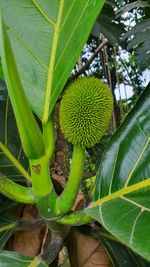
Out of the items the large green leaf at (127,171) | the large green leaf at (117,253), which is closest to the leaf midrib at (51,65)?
the large green leaf at (127,171)

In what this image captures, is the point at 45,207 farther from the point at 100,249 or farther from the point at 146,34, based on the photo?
the point at 146,34

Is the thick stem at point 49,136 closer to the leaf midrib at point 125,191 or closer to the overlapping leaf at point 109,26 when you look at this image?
the leaf midrib at point 125,191

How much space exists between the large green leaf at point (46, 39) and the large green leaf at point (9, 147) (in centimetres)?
16

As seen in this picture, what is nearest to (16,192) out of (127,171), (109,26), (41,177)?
(41,177)

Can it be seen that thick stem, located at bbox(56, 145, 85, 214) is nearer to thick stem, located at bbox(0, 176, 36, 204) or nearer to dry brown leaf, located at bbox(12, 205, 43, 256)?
thick stem, located at bbox(0, 176, 36, 204)

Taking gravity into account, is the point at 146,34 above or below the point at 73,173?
above

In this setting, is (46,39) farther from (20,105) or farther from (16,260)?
(16,260)

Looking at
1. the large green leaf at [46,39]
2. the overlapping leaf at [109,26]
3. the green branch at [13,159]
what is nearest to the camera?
the large green leaf at [46,39]

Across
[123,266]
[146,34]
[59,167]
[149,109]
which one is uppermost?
[146,34]

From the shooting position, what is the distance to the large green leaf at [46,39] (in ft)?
1.77

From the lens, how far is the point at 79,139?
61 cm

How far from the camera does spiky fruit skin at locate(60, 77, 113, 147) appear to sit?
2.00ft

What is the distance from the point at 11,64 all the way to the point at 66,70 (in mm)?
140

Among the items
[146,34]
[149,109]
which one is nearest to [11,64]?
[149,109]
